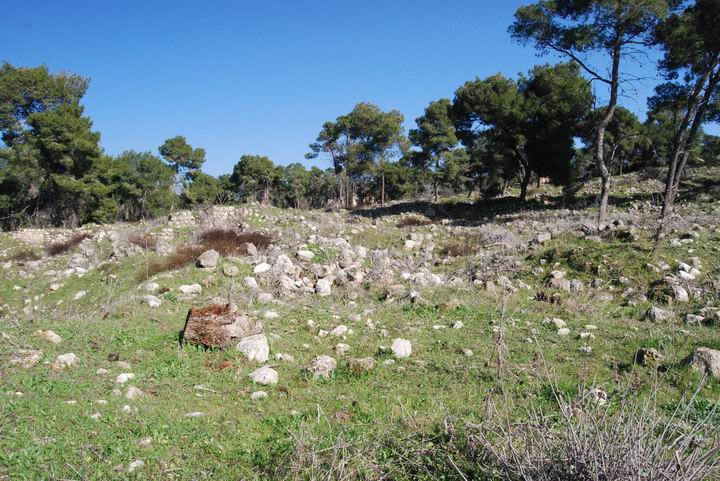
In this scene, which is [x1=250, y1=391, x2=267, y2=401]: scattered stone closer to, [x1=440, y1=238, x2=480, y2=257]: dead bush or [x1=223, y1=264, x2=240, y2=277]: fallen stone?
[x1=223, y1=264, x2=240, y2=277]: fallen stone

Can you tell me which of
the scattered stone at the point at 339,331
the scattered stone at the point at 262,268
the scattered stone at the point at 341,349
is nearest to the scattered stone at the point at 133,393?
the scattered stone at the point at 341,349

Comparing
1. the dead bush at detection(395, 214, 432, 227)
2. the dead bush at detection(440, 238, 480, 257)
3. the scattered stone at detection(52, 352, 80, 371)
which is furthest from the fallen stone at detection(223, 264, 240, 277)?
the dead bush at detection(395, 214, 432, 227)

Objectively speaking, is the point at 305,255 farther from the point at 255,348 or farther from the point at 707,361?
the point at 707,361

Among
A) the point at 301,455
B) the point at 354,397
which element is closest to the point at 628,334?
the point at 354,397

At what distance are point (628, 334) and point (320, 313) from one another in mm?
4199

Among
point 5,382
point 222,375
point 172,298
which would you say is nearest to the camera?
point 5,382

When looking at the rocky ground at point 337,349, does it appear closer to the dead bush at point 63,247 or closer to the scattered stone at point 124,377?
the scattered stone at point 124,377

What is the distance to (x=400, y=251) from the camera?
1184 centimetres

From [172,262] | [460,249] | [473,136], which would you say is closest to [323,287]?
[172,262]

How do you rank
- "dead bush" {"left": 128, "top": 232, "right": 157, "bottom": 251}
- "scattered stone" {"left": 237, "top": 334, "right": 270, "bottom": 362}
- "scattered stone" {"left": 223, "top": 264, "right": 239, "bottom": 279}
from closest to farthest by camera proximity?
"scattered stone" {"left": 237, "top": 334, "right": 270, "bottom": 362} < "scattered stone" {"left": 223, "top": 264, "right": 239, "bottom": 279} < "dead bush" {"left": 128, "top": 232, "right": 157, "bottom": 251}

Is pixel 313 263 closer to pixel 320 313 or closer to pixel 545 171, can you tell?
pixel 320 313

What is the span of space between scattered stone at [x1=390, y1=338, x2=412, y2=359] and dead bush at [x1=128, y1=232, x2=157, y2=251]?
9.33m

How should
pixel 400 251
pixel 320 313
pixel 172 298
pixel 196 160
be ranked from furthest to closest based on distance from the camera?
pixel 196 160 < pixel 400 251 < pixel 172 298 < pixel 320 313

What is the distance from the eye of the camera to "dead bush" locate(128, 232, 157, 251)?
12.8m
